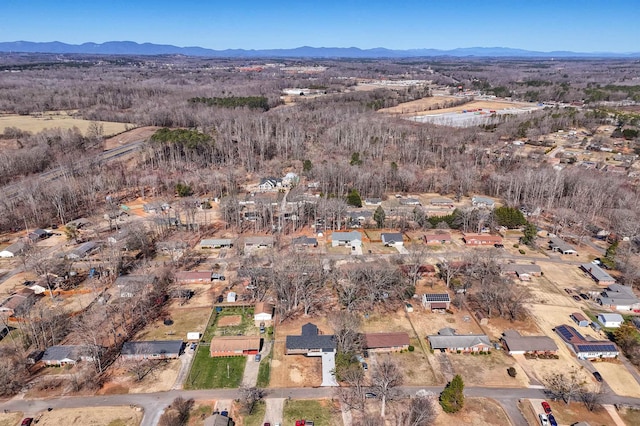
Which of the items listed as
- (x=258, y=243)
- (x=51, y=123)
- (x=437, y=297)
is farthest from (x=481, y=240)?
(x=51, y=123)

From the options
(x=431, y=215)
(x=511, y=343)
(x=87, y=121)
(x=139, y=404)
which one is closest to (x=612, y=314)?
(x=511, y=343)

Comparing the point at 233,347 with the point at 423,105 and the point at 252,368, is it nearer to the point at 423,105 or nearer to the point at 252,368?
the point at 252,368

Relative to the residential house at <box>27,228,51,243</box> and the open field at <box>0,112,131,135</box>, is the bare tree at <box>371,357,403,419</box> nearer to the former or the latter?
the residential house at <box>27,228,51,243</box>

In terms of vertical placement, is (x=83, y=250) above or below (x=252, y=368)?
above

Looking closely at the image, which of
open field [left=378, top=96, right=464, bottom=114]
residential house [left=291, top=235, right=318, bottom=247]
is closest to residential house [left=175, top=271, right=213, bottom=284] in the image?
residential house [left=291, top=235, right=318, bottom=247]

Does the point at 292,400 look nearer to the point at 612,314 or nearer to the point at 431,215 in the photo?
the point at 612,314

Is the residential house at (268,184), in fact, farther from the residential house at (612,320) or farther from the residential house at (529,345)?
the residential house at (612,320)
